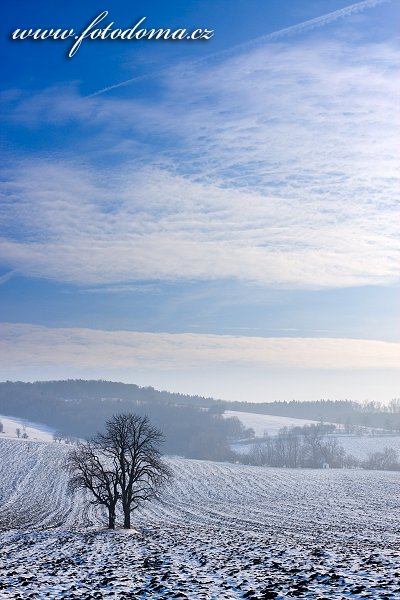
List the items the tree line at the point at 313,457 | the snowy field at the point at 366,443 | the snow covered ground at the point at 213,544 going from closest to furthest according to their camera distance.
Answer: the snow covered ground at the point at 213,544 < the tree line at the point at 313,457 < the snowy field at the point at 366,443

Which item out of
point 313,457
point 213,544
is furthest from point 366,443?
point 213,544

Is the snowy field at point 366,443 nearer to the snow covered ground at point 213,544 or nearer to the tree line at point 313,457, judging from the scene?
the tree line at point 313,457

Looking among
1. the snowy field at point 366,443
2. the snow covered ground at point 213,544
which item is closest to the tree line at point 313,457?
the snowy field at point 366,443

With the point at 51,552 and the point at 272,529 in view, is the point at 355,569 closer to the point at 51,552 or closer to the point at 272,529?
the point at 51,552

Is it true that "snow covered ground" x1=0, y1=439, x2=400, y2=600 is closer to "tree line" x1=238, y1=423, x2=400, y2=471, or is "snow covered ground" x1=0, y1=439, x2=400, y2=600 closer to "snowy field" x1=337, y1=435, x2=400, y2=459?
Answer: "tree line" x1=238, y1=423, x2=400, y2=471

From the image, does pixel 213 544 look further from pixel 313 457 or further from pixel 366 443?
pixel 366 443

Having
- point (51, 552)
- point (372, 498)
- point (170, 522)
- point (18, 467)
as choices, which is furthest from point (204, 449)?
point (51, 552)

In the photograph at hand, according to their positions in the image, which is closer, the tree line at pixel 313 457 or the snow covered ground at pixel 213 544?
the snow covered ground at pixel 213 544

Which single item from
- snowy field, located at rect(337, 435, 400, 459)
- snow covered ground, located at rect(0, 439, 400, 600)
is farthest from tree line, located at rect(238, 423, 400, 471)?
snow covered ground, located at rect(0, 439, 400, 600)

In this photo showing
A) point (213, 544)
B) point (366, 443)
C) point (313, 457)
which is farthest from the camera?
point (366, 443)

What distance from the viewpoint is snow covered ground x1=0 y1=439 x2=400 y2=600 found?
15.6 meters

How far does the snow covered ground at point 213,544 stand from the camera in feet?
51.1

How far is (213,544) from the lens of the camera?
26.5 meters

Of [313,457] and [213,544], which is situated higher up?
[213,544]
